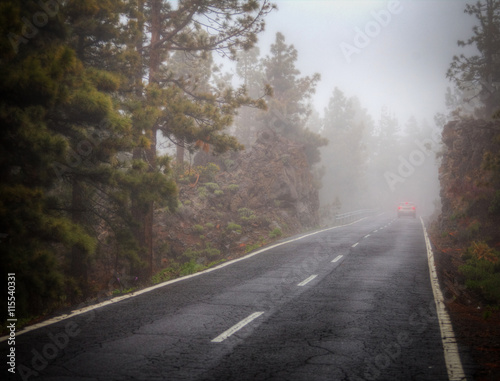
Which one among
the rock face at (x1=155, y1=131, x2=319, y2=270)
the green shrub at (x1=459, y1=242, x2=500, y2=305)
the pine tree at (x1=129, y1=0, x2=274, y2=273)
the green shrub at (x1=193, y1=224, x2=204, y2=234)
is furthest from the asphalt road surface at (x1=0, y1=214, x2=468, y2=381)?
the green shrub at (x1=193, y1=224, x2=204, y2=234)

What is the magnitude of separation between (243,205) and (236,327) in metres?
18.5

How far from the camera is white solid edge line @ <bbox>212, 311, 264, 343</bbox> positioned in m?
5.58

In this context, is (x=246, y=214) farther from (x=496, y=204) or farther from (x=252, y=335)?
(x=252, y=335)

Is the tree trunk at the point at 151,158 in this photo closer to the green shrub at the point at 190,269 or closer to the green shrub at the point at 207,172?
the green shrub at the point at 190,269

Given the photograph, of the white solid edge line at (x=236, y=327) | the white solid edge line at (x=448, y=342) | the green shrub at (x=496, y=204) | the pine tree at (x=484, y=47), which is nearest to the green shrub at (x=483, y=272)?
the white solid edge line at (x=448, y=342)

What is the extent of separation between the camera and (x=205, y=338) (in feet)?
18.4

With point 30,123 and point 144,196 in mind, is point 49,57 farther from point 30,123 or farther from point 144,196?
point 144,196

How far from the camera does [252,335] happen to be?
18.9 feet

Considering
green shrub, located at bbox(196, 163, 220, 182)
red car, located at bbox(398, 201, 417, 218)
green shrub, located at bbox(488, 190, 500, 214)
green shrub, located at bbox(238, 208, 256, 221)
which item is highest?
green shrub, located at bbox(196, 163, 220, 182)

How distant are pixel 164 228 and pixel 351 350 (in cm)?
1464

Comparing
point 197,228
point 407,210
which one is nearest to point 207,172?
point 197,228

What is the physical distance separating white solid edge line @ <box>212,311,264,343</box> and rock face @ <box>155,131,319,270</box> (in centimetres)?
947

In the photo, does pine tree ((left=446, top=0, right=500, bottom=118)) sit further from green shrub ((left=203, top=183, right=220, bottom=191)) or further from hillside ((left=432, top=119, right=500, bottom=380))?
green shrub ((left=203, top=183, right=220, bottom=191))

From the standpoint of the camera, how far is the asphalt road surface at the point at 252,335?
14.7ft
